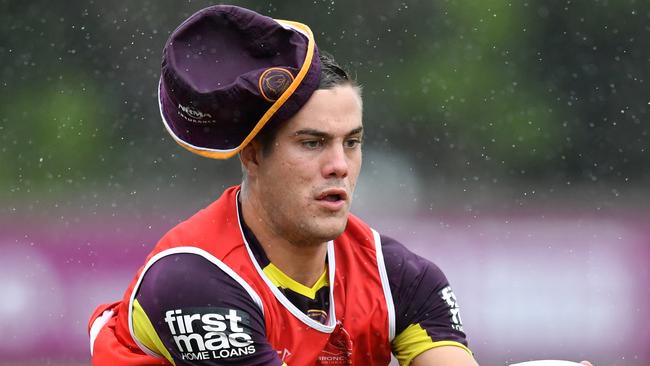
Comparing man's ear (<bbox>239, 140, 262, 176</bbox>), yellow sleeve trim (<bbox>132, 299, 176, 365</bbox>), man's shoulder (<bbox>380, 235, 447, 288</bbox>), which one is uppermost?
man's ear (<bbox>239, 140, 262, 176</bbox>)

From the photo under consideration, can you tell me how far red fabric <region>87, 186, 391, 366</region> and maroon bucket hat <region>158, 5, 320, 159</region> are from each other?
30 centimetres

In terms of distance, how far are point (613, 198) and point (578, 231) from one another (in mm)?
2240

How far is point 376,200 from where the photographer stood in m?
12.1

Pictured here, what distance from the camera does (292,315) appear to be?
4258 millimetres

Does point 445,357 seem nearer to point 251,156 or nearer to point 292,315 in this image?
point 292,315

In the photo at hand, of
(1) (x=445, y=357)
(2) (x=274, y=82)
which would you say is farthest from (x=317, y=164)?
(1) (x=445, y=357)

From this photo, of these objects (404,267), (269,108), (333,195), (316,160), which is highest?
(269,108)

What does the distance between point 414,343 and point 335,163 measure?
77 centimetres

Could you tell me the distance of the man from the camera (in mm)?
4023

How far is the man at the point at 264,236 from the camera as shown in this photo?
402 cm

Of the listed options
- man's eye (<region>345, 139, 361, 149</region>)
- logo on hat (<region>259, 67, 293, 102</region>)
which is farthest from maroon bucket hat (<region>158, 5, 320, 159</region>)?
man's eye (<region>345, 139, 361, 149</region>)

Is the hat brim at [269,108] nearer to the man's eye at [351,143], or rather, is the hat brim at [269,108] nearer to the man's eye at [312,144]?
the man's eye at [312,144]

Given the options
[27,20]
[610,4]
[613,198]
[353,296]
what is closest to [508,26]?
[610,4]

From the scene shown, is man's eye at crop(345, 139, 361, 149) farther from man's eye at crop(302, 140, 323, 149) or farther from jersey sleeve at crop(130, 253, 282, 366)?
jersey sleeve at crop(130, 253, 282, 366)
